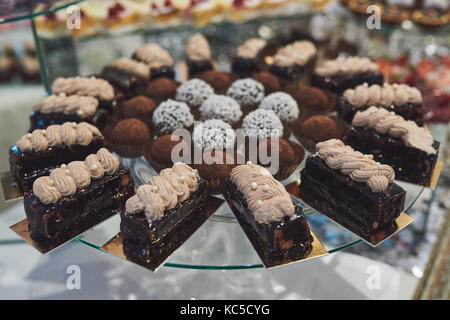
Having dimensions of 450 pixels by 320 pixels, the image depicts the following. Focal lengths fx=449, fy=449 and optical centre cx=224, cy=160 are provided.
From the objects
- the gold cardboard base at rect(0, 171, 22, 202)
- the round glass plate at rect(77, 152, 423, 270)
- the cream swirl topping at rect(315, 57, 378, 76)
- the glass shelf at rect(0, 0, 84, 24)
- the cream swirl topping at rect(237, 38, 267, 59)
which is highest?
the glass shelf at rect(0, 0, 84, 24)

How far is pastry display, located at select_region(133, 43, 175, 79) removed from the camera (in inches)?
130

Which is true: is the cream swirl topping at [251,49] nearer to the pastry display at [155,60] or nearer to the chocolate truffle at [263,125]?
the pastry display at [155,60]

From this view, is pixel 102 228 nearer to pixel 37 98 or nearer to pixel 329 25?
pixel 37 98

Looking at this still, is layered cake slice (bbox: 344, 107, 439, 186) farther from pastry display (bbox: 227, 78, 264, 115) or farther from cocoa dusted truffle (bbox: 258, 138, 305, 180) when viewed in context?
pastry display (bbox: 227, 78, 264, 115)

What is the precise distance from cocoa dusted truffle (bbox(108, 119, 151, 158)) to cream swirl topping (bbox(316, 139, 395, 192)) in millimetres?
1015

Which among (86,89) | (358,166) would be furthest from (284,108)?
(86,89)

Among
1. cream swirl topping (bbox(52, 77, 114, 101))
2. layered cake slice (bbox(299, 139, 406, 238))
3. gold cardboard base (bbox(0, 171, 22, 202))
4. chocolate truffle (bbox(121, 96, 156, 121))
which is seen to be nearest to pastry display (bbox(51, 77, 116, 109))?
cream swirl topping (bbox(52, 77, 114, 101))

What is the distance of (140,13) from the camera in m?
3.72

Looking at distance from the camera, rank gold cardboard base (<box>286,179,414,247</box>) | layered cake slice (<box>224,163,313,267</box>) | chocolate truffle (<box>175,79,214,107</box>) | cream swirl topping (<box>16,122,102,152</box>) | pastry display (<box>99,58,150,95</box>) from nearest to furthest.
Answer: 1. layered cake slice (<box>224,163,313,267</box>)
2. gold cardboard base (<box>286,179,414,247</box>)
3. cream swirl topping (<box>16,122,102,152</box>)
4. chocolate truffle (<box>175,79,214,107</box>)
5. pastry display (<box>99,58,150,95</box>)

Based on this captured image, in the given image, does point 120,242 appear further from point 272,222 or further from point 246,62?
point 246,62

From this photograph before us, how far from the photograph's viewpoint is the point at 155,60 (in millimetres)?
3393

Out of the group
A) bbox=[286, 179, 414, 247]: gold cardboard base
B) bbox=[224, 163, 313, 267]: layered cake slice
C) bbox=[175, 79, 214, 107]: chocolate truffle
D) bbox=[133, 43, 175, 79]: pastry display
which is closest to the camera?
bbox=[224, 163, 313, 267]: layered cake slice
